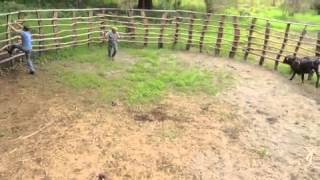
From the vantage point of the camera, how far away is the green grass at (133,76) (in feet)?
37.0

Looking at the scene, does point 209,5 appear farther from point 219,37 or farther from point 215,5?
point 219,37

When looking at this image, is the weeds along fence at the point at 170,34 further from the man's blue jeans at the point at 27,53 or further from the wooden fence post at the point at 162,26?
the man's blue jeans at the point at 27,53

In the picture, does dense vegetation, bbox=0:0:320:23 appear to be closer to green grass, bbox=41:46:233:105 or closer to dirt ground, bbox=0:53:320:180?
green grass, bbox=41:46:233:105

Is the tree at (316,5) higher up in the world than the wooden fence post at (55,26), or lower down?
lower down

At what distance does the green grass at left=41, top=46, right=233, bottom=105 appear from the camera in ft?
37.0

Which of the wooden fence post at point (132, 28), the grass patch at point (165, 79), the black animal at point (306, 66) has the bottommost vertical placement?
the grass patch at point (165, 79)

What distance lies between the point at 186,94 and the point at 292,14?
22.6 metres

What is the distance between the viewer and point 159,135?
9125 millimetres

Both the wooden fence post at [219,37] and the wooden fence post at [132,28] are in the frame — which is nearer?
the wooden fence post at [219,37]

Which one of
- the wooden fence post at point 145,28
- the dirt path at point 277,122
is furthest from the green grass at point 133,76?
the wooden fence post at point 145,28

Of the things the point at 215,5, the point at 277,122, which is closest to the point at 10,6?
the point at 215,5

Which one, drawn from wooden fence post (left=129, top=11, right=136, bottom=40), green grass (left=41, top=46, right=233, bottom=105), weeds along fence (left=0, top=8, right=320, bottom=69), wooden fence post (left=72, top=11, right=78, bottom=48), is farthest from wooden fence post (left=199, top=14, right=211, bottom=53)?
A: wooden fence post (left=72, top=11, right=78, bottom=48)

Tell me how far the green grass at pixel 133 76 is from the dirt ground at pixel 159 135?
397 millimetres

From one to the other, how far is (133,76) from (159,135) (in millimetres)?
3561
